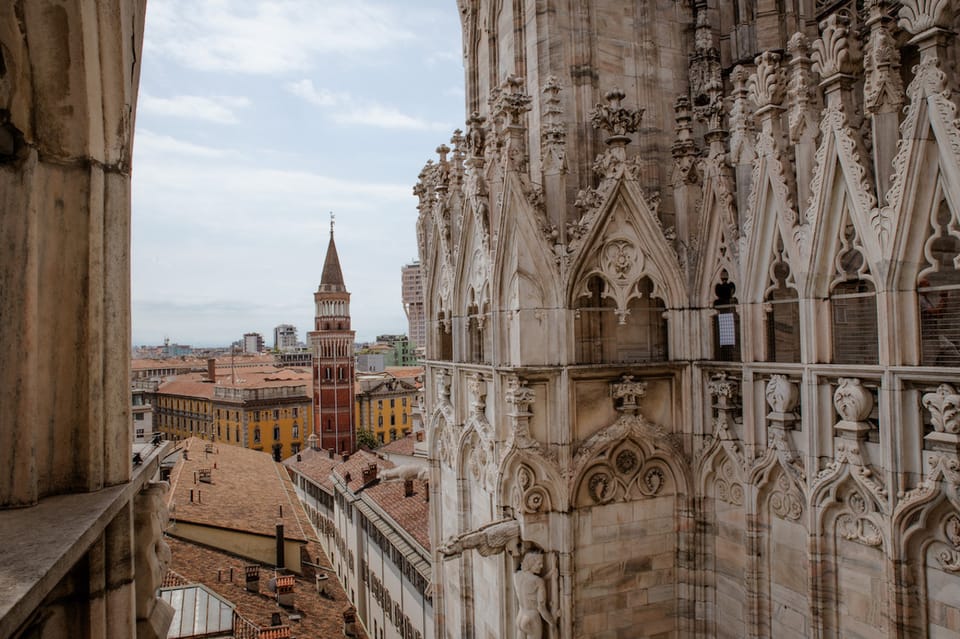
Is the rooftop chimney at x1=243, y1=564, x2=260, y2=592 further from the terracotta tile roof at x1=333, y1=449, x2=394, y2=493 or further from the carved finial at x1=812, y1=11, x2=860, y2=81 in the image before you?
the carved finial at x1=812, y1=11, x2=860, y2=81

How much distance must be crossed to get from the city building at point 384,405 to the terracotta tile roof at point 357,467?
45.6 metres

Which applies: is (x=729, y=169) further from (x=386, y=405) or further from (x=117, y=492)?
(x=386, y=405)

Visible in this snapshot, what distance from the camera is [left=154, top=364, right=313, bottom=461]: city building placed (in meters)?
78.1

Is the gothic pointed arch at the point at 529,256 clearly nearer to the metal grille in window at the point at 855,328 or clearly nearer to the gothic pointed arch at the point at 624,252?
the gothic pointed arch at the point at 624,252

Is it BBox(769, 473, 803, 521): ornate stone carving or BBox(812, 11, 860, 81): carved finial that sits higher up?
BBox(812, 11, 860, 81): carved finial

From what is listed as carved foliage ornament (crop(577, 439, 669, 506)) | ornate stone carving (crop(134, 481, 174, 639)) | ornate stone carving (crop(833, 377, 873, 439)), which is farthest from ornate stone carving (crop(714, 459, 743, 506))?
ornate stone carving (crop(134, 481, 174, 639))

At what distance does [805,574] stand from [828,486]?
3.38 ft

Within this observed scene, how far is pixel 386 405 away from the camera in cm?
8969

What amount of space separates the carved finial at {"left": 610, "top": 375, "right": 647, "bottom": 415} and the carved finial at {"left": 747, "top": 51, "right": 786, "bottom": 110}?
336cm

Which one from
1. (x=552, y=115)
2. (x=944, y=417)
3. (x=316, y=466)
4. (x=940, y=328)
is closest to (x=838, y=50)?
(x=940, y=328)

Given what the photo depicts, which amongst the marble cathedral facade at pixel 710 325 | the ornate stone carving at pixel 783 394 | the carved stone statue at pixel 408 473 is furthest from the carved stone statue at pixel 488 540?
the carved stone statue at pixel 408 473

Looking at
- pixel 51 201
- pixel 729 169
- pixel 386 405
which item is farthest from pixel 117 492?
pixel 386 405

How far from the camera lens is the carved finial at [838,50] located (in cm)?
561

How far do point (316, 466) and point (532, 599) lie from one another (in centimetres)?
4444
